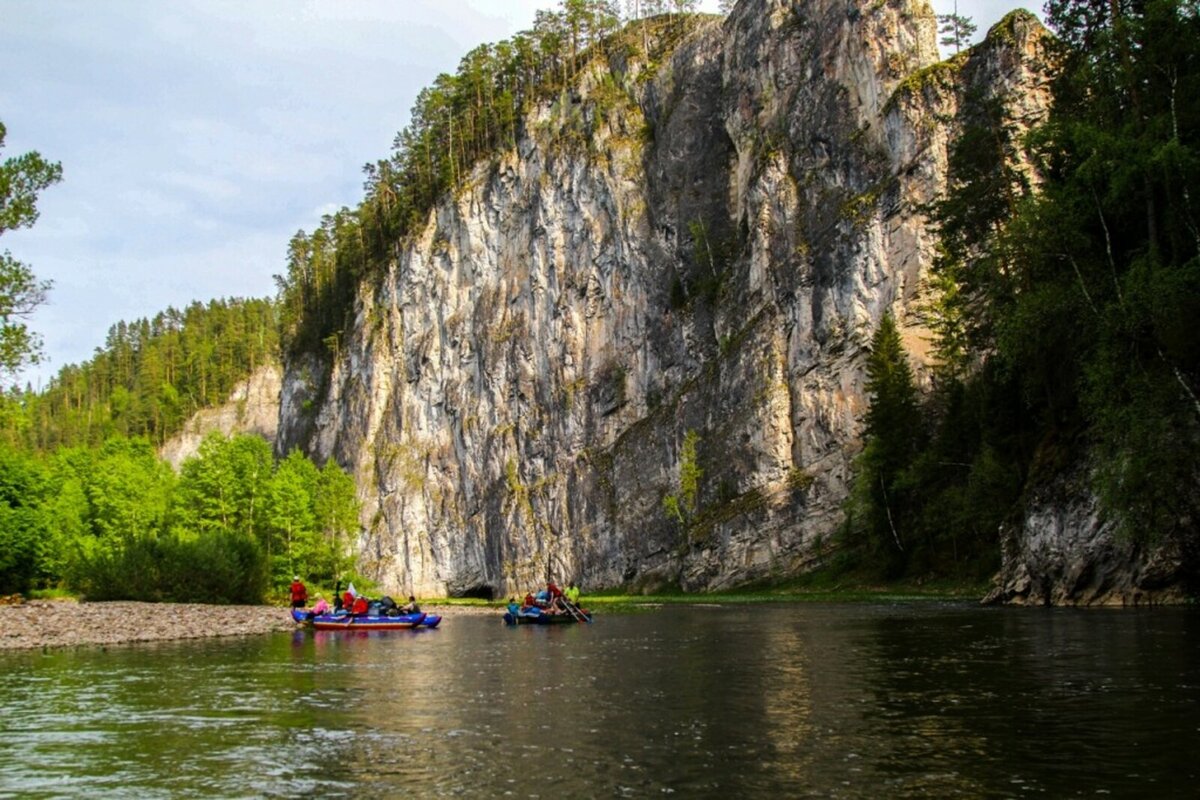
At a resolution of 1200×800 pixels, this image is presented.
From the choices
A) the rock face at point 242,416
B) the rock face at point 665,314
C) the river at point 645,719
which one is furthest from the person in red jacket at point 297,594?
the rock face at point 242,416

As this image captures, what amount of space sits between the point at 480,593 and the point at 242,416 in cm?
7457

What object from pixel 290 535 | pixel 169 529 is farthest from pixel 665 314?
A: pixel 169 529

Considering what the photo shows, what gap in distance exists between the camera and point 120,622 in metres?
45.2

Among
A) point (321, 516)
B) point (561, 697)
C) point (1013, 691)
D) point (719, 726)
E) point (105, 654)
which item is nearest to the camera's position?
point (719, 726)

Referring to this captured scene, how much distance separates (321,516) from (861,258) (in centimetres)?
5309

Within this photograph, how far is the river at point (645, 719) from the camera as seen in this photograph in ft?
45.7

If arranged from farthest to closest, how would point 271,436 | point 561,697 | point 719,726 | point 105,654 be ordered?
point 271,436 < point 105,654 < point 561,697 < point 719,726

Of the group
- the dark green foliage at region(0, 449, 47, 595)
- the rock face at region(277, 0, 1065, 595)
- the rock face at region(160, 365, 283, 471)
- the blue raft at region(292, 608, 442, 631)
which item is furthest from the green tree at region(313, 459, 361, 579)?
the rock face at region(160, 365, 283, 471)

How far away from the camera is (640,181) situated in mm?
110000

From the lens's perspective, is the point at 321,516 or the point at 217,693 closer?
the point at 217,693

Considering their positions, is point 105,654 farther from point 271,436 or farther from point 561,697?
point 271,436

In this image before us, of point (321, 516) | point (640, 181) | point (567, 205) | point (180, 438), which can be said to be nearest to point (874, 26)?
point (640, 181)

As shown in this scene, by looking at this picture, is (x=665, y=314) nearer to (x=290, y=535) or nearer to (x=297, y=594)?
(x=290, y=535)

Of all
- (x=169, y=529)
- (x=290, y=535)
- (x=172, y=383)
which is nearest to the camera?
(x=290, y=535)
